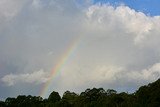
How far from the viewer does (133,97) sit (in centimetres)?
16950

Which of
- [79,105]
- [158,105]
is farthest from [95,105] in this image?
[158,105]

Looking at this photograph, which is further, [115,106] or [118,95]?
[118,95]

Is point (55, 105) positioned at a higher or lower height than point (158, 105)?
higher

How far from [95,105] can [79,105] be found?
1965cm

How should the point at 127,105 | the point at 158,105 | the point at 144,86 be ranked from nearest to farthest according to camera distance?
1. the point at 158,105
2. the point at 127,105
3. the point at 144,86

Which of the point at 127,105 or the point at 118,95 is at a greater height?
the point at 118,95

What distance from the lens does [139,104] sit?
150625 mm

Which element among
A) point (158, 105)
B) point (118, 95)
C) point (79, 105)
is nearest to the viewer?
point (158, 105)

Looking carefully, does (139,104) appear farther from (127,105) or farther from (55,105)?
(55,105)

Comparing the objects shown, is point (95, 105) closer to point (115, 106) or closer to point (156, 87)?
point (115, 106)

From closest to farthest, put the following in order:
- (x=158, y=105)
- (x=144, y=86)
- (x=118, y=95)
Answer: (x=158, y=105)
(x=144, y=86)
(x=118, y=95)

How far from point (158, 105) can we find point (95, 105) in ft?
117

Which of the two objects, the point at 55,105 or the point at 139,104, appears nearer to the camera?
the point at 139,104

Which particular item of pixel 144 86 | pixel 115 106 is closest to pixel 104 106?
pixel 115 106
